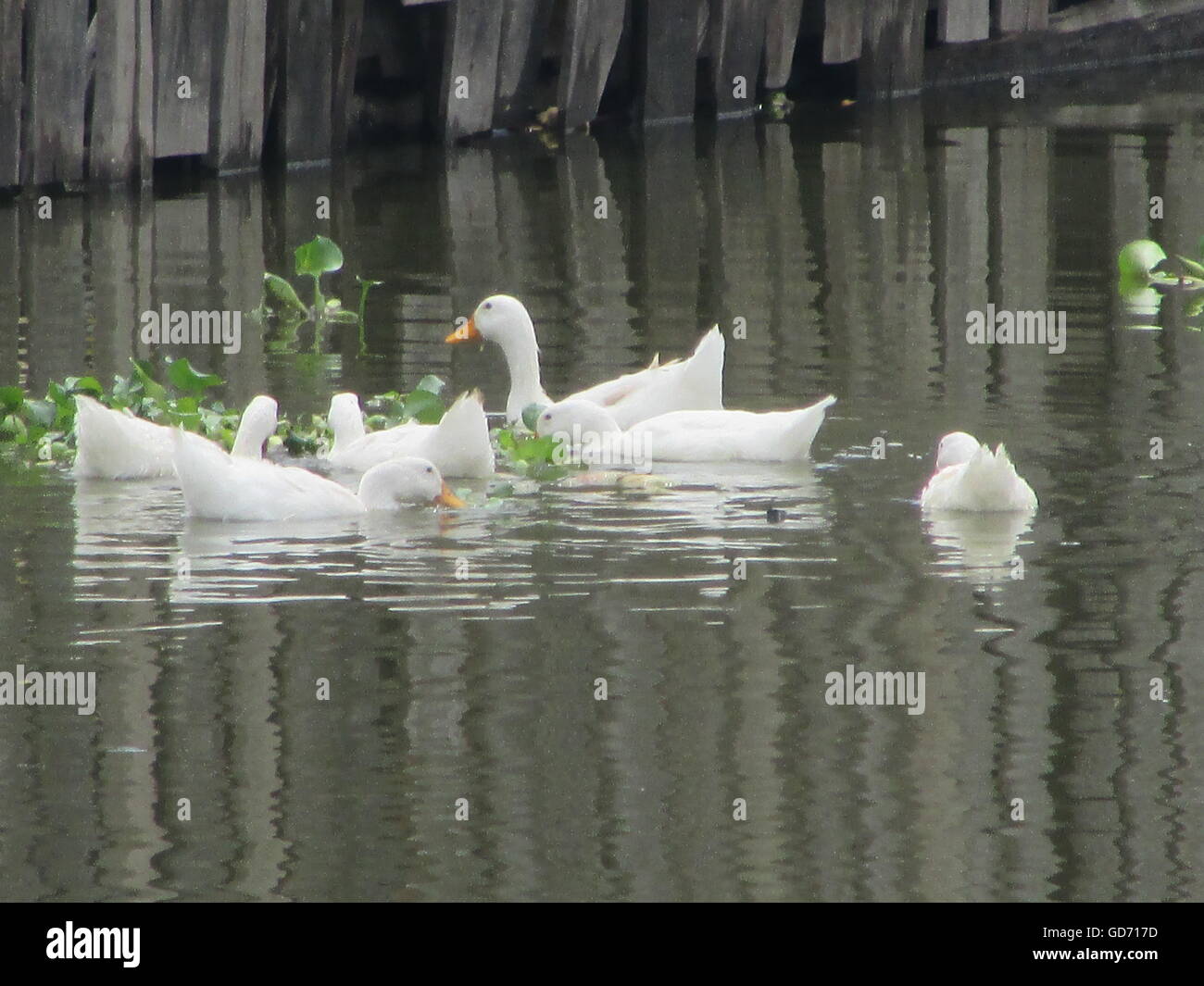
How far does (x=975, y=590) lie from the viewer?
7531 mm

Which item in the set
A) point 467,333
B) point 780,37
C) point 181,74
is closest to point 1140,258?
point 467,333

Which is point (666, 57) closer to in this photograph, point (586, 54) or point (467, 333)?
point (586, 54)

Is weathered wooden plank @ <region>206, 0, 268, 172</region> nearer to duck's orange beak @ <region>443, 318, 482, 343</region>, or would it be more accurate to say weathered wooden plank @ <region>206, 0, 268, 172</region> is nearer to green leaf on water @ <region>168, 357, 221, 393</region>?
duck's orange beak @ <region>443, 318, 482, 343</region>

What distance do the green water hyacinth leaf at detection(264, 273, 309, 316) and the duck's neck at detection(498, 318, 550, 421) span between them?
8.41ft

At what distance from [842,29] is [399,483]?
52.9ft

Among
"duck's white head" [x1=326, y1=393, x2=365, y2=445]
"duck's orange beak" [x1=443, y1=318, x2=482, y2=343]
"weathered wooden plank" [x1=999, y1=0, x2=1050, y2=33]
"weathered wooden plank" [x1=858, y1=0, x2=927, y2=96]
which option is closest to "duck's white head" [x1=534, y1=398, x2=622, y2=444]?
"duck's white head" [x1=326, y1=393, x2=365, y2=445]

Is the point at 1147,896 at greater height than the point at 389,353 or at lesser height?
lesser

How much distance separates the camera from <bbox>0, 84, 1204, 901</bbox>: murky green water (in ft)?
17.7

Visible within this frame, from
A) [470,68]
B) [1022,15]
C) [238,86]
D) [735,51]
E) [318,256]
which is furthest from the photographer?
[1022,15]

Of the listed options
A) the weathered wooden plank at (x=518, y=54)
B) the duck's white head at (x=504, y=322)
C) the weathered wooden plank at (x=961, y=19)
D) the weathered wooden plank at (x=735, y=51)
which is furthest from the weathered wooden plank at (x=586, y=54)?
the duck's white head at (x=504, y=322)

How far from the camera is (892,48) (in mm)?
24859

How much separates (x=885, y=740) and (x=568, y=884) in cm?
125

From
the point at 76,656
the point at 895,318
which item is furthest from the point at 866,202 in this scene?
the point at 76,656
